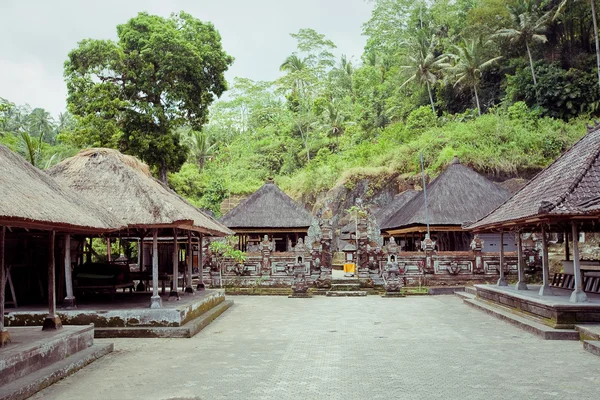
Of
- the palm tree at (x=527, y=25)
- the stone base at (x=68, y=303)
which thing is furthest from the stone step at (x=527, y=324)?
the palm tree at (x=527, y=25)

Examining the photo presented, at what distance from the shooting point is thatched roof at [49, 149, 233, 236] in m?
9.85

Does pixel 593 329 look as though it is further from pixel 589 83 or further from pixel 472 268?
pixel 589 83

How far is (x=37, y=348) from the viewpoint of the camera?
633 centimetres

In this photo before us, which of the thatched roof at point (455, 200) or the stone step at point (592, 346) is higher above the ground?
the thatched roof at point (455, 200)

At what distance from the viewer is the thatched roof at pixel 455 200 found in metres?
21.9

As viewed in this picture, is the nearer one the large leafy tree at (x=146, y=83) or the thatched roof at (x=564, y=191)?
the thatched roof at (x=564, y=191)

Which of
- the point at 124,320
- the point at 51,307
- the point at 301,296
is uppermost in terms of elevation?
the point at 51,307

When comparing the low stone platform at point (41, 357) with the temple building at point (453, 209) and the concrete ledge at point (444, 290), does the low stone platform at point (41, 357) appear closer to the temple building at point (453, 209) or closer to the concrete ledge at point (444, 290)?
the concrete ledge at point (444, 290)

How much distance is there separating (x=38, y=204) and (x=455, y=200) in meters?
19.6

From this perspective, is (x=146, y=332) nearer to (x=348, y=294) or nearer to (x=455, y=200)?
(x=348, y=294)

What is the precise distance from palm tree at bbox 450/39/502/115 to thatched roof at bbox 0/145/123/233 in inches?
1297

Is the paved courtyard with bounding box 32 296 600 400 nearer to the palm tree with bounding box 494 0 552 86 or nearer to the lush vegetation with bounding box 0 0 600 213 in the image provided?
the lush vegetation with bounding box 0 0 600 213

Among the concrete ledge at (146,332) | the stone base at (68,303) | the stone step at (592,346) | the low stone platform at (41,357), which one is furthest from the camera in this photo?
the stone base at (68,303)

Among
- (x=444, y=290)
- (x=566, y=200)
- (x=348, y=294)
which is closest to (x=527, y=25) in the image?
(x=444, y=290)
